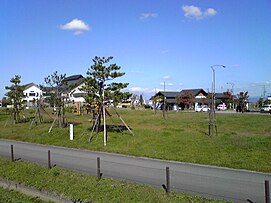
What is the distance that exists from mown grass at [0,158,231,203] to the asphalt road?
2.20 ft

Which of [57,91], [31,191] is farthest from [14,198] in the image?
[57,91]

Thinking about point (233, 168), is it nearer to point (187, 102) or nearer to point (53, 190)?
point (53, 190)

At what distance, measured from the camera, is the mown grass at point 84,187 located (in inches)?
272

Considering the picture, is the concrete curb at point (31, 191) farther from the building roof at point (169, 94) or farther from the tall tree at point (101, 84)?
the building roof at point (169, 94)

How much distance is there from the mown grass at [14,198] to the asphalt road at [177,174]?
2104 millimetres

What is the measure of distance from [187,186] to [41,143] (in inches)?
461

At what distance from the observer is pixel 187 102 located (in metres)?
68.8

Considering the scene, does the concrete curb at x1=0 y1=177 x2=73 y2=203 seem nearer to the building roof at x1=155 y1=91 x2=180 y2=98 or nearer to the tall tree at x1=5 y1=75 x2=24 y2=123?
the tall tree at x1=5 y1=75 x2=24 y2=123

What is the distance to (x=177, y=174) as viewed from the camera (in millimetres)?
9148

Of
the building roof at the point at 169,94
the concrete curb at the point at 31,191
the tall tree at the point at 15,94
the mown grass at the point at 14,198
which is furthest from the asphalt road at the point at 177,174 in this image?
the building roof at the point at 169,94

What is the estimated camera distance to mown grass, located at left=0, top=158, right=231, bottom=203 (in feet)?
22.6

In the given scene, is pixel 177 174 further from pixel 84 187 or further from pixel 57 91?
pixel 57 91

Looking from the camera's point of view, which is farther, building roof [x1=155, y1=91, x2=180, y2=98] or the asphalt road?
building roof [x1=155, y1=91, x2=180, y2=98]

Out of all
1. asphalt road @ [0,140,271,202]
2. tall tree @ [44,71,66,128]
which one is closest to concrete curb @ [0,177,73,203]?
asphalt road @ [0,140,271,202]
